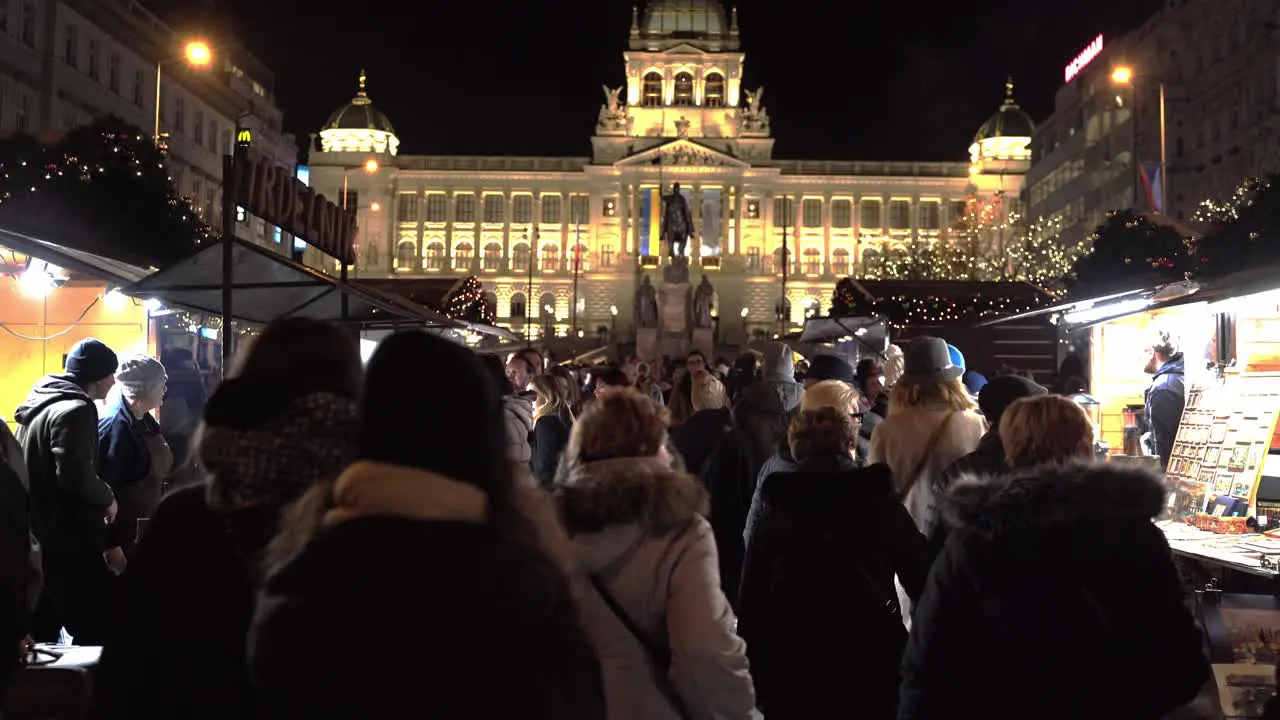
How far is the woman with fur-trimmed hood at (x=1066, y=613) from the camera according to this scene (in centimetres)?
347

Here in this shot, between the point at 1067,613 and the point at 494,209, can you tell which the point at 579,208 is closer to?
the point at 494,209

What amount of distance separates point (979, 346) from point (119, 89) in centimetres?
3867

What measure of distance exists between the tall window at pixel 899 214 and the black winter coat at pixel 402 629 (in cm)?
9951

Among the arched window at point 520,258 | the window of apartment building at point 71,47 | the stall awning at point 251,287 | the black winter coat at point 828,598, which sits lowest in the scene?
the black winter coat at point 828,598

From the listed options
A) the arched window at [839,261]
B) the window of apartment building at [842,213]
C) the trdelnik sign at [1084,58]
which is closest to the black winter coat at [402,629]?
the trdelnik sign at [1084,58]

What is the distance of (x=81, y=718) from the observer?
13.9ft

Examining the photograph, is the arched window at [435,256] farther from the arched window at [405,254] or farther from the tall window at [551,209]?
the tall window at [551,209]

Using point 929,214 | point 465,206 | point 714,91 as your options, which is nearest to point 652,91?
point 714,91

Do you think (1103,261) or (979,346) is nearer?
(979,346)

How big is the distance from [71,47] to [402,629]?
4673 cm

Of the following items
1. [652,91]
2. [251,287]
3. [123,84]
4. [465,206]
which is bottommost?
[251,287]

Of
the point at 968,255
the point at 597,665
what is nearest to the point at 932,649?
the point at 597,665

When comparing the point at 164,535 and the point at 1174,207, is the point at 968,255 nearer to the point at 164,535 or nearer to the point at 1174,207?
the point at 1174,207

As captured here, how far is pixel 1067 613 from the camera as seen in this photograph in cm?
347
